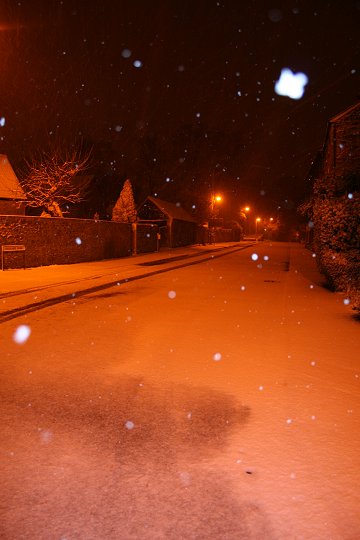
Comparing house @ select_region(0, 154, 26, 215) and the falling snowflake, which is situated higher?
house @ select_region(0, 154, 26, 215)

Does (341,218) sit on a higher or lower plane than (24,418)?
higher

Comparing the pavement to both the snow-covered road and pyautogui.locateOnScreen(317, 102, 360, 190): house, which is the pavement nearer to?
the snow-covered road

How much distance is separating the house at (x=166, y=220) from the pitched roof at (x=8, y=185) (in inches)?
516

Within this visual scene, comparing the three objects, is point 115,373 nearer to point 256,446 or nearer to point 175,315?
point 256,446

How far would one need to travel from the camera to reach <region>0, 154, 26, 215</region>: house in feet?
105

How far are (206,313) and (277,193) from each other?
→ 112m

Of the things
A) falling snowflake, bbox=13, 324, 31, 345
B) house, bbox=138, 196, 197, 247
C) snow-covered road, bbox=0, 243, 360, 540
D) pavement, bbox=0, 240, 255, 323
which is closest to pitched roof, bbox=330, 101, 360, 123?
pavement, bbox=0, 240, 255, 323

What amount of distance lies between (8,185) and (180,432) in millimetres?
31951

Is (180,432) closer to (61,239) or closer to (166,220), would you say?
(61,239)

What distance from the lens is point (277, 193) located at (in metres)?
119

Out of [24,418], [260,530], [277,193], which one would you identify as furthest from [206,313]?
[277,193]

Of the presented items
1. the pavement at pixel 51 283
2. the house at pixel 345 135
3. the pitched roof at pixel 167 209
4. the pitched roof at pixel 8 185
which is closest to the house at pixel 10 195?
the pitched roof at pixel 8 185

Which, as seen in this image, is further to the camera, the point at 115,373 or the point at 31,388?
the point at 115,373

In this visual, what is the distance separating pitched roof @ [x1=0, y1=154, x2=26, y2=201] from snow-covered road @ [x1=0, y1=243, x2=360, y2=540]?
81.7 feet
